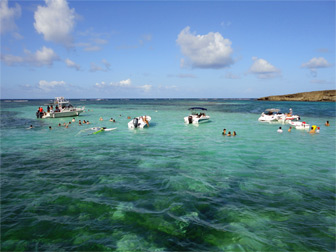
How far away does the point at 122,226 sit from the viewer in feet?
27.8

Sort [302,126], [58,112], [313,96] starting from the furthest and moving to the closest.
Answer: [313,96] → [58,112] → [302,126]

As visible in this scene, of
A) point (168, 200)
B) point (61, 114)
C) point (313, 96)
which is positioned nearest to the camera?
point (168, 200)

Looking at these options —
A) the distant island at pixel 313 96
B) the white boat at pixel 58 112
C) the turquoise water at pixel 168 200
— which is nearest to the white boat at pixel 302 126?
the turquoise water at pixel 168 200

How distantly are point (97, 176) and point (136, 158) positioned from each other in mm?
4442

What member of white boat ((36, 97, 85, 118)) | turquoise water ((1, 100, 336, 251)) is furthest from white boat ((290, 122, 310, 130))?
white boat ((36, 97, 85, 118))

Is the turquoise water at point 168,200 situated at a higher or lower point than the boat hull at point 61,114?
lower

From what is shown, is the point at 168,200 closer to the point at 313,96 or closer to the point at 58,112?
the point at 58,112

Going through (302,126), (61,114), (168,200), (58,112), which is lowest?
(168,200)

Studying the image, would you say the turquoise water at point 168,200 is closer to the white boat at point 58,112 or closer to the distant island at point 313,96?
the white boat at point 58,112

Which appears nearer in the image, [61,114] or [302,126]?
[302,126]

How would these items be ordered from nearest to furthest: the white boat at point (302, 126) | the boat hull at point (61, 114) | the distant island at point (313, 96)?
the white boat at point (302, 126)
the boat hull at point (61, 114)
the distant island at point (313, 96)

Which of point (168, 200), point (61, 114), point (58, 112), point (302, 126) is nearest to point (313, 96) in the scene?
point (302, 126)

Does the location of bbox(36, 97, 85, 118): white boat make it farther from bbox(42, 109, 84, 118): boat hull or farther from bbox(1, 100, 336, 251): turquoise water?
bbox(1, 100, 336, 251): turquoise water

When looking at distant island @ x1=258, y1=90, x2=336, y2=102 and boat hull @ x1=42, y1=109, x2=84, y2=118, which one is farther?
distant island @ x1=258, y1=90, x2=336, y2=102
